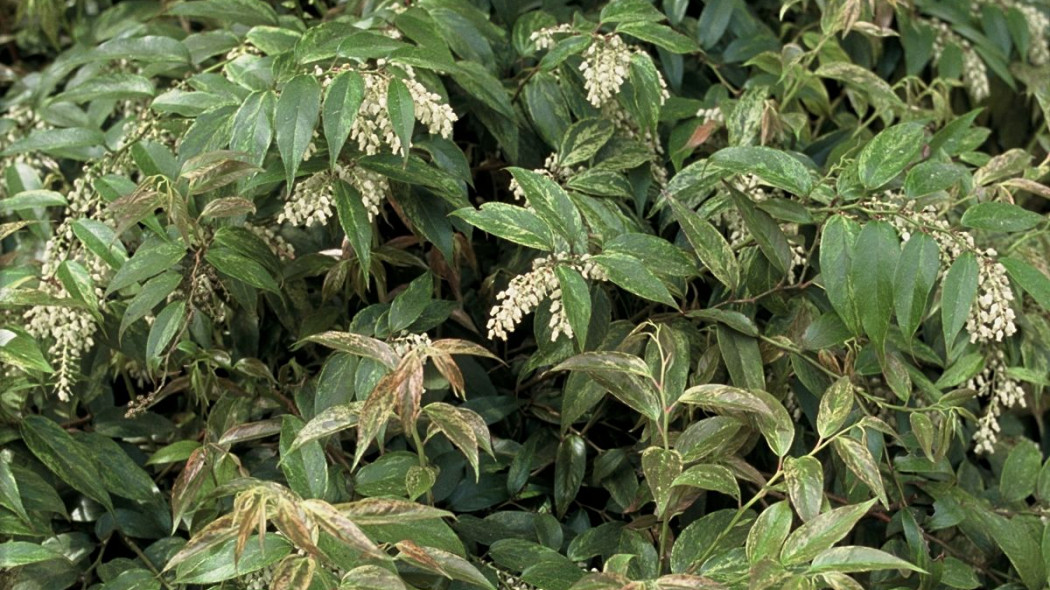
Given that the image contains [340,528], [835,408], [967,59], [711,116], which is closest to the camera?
[340,528]

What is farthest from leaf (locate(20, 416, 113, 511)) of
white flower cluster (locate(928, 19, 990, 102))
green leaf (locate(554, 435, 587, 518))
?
white flower cluster (locate(928, 19, 990, 102))

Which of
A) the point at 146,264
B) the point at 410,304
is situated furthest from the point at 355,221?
the point at 146,264

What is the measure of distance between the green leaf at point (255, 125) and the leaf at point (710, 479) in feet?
1.75

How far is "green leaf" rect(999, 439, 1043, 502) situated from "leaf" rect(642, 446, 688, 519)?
0.54 meters

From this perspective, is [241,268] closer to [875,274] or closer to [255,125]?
[255,125]

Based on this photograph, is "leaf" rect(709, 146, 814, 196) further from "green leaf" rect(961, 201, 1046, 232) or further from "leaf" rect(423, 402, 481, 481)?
"leaf" rect(423, 402, 481, 481)

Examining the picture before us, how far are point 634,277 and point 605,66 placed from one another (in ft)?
0.97

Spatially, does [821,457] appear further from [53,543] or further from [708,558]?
[53,543]

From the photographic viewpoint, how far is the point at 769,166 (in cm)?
125

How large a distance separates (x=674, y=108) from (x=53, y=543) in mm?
897

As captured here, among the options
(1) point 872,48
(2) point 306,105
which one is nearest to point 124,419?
(2) point 306,105

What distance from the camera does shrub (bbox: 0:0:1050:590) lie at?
114 cm

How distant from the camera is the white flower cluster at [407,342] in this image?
1169 mm

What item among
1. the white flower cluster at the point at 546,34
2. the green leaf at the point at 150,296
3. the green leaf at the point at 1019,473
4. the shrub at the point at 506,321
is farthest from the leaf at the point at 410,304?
the green leaf at the point at 1019,473
